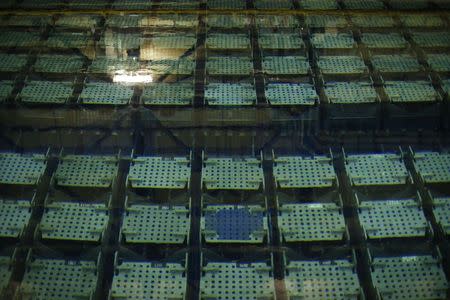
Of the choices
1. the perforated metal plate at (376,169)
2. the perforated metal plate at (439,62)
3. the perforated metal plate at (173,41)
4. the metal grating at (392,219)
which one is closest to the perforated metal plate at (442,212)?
the metal grating at (392,219)

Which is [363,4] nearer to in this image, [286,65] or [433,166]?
[286,65]

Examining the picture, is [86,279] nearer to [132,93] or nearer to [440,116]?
[132,93]

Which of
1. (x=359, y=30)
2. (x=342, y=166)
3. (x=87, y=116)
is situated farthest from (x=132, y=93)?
(x=359, y=30)

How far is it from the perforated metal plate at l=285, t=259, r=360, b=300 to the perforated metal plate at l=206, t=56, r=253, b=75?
390cm

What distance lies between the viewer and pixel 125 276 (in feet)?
21.7

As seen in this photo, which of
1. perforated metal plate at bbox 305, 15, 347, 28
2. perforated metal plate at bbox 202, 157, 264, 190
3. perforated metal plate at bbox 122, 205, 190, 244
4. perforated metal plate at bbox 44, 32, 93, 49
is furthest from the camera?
perforated metal plate at bbox 305, 15, 347, 28

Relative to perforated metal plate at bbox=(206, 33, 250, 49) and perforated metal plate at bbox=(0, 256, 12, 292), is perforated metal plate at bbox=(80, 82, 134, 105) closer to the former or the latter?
perforated metal plate at bbox=(206, 33, 250, 49)

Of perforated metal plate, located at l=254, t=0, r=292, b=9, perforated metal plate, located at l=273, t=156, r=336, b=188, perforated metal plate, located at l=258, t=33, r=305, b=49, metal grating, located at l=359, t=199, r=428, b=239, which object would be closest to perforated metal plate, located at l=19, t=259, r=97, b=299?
perforated metal plate, located at l=273, t=156, r=336, b=188

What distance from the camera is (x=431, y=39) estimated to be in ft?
33.5

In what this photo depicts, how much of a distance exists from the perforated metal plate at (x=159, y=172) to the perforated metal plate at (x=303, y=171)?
135 cm

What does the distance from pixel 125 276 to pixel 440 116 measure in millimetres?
5576

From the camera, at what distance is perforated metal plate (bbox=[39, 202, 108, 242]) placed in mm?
6977

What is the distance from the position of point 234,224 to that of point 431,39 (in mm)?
5846

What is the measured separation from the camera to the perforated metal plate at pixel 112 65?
945cm
